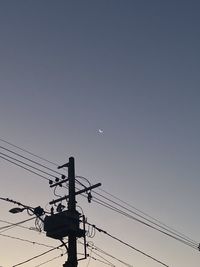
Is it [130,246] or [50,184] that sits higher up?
[50,184]

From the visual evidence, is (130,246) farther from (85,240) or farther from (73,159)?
(73,159)

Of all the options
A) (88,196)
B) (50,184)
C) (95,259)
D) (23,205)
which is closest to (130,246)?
(95,259)

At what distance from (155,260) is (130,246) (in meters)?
3.17

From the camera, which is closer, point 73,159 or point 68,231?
point 68,231

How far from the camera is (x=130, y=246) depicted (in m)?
22.8

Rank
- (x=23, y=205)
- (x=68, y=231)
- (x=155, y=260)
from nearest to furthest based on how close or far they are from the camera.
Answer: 1. (x=23, y=205)
2. (x=68, y=231)
3. (x=155, y=260)

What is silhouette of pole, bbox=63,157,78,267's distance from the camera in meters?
19.9

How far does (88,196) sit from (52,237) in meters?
2.54

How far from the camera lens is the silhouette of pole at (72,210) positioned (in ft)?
65.2

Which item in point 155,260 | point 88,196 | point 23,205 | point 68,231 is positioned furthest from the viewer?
point 155,260

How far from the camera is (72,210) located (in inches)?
833

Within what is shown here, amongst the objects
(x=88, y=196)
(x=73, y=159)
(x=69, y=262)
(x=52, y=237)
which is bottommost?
(x=69, y=262)

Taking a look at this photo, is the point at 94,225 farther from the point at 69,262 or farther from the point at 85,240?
the point at 69,262

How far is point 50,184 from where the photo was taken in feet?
73.6
